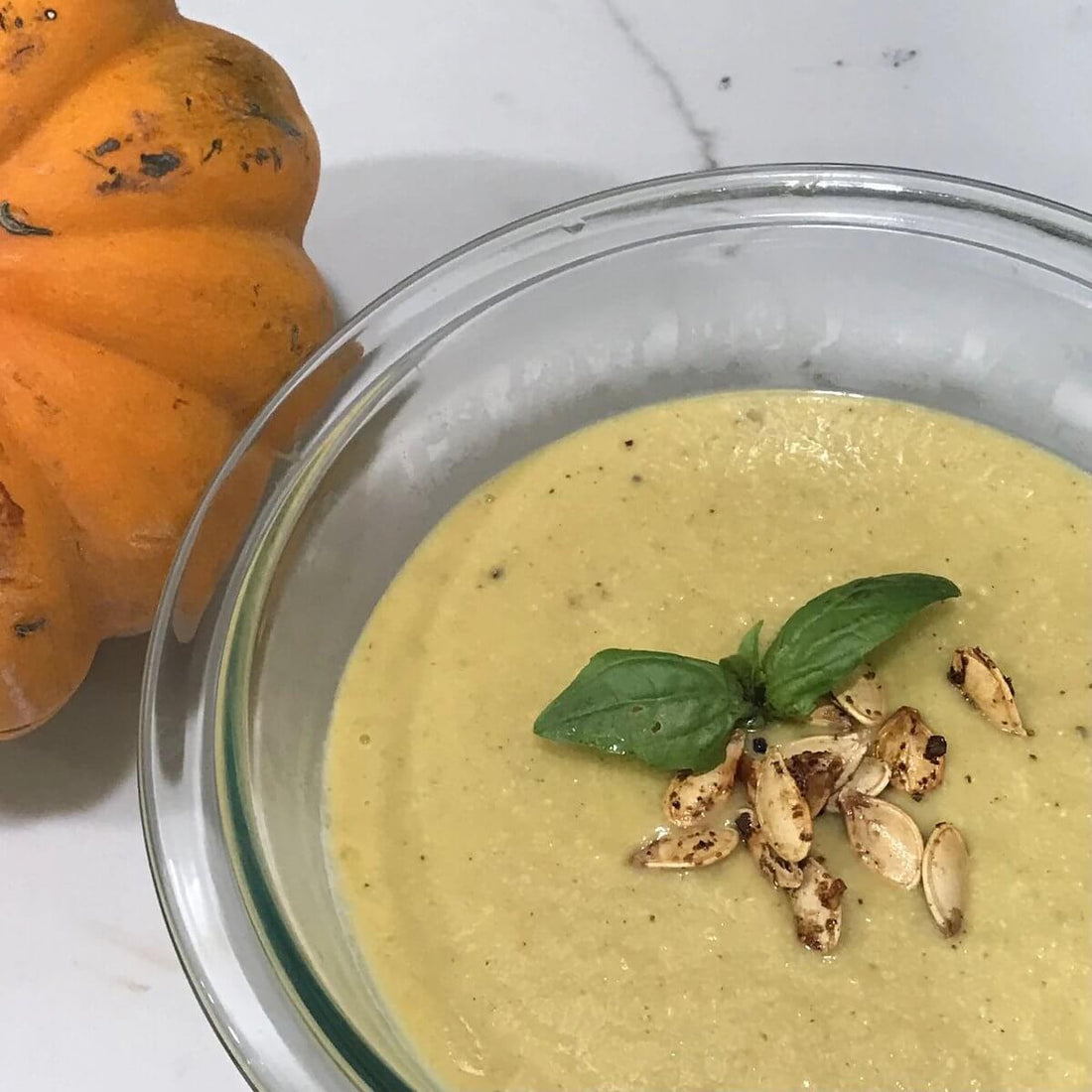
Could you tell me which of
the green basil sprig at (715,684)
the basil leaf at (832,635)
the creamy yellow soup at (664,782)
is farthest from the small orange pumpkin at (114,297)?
the basil leaf at (832,635)

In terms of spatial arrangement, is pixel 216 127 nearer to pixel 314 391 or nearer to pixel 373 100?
pixel 314 391

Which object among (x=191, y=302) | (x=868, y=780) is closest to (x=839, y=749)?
(x=868, y=780)

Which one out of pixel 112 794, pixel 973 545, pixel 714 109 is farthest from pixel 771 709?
pixel 714 109

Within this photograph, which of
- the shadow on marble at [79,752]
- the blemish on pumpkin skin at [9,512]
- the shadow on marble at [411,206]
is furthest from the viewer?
the shadow on marble at [411,206]

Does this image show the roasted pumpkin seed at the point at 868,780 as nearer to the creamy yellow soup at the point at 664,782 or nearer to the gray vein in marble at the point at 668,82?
the creamy yellow soup at the point at 664,782

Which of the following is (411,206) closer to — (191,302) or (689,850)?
(191,302)

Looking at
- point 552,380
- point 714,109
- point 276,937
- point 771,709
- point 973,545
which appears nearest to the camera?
point 276,937
